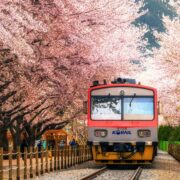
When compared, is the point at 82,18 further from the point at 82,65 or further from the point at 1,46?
the point at 1,46

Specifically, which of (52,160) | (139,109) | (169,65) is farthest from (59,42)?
(169,65)

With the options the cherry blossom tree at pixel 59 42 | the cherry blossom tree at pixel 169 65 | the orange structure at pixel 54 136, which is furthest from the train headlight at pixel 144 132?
the orange structure at pixel 54 136

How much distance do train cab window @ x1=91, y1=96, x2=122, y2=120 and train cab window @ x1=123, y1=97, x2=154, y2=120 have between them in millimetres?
339

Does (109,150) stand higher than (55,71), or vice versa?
(55,71)

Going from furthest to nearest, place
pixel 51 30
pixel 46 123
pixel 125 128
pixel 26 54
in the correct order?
pixel 46 123 → pixel 125 128 → pixel 51 30 → pixel 26 54

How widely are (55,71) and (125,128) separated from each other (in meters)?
4.00

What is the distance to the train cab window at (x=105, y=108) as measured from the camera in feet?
78.1

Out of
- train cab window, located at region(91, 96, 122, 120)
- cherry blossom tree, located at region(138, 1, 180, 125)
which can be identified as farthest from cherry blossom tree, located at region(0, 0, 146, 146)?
cherry blossom tree, located at region(138, 1, 180, 125)

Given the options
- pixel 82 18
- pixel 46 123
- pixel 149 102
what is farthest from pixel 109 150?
pixel 46 123

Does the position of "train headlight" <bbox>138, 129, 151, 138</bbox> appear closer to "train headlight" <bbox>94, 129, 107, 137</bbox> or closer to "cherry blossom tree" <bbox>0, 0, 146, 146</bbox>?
"train headlight" <bbox>94, 129, 107, 137</bbox>

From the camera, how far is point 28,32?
19094mm

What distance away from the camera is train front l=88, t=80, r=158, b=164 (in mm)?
23531

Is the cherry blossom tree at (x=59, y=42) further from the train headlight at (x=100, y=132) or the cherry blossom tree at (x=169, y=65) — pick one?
the cherry blossom tree at (x=169, y=65)

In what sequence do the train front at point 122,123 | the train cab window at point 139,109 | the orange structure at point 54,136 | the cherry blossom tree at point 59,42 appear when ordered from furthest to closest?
the orange structure at point 54,136 → the train cab window at point 139,109 → the train front at point 122,123 → the cherry blossom tree at point 59,42
